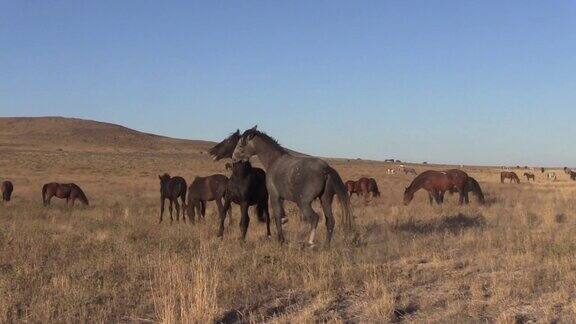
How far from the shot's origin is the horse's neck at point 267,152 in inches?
431

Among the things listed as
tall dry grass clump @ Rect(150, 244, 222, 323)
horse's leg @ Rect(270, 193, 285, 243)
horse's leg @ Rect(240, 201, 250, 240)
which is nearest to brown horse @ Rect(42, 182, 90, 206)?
horse's leg @ Rect(240, 201, 250, 240)

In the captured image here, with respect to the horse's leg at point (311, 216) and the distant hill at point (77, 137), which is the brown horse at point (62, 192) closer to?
the horse's leg at point (311, 216)

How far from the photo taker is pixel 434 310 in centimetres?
593

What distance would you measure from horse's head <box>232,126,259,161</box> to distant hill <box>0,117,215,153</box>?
103 m

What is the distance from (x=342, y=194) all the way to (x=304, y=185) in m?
A: 0.73

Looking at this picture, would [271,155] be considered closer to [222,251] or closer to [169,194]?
[222,251]

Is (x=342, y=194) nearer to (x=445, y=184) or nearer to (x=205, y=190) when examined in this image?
(x=205, y=190)

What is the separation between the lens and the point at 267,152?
36.1ft

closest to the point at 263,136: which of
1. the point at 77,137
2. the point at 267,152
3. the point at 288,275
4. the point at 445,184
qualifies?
the point at 267,152

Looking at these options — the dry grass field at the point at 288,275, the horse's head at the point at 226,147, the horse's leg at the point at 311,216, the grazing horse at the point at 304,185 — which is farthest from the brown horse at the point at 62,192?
the horse's leg at the point at 311,216

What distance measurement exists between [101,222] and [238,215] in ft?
14.0

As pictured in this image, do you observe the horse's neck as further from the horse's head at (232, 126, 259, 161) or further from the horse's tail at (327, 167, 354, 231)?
the horse's tail at (327, 167, 354, 231)

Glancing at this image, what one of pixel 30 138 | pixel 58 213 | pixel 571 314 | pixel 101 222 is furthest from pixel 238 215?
pixel 30 138

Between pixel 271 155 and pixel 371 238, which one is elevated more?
pixel 271 155
